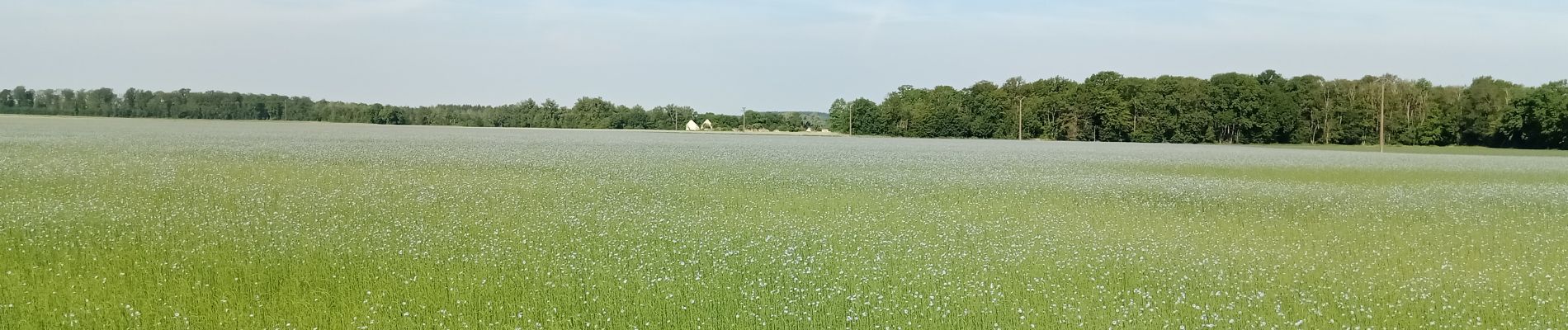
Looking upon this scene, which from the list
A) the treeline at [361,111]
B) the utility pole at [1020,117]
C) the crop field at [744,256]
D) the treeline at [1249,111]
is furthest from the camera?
the treeline at [361,111]

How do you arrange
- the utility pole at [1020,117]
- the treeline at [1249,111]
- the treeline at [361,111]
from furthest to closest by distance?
the treeline at [361,111], the utility pole at [1020,117], the treeline at [1249,111]

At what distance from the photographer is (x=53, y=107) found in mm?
133750

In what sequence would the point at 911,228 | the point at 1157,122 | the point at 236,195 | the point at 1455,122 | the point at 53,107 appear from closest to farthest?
the point at 911,228, the point at 236,195, the point at 1455,122, the point at 1157,122, the point at 53,107

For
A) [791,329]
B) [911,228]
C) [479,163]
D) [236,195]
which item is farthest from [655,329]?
[479,163]

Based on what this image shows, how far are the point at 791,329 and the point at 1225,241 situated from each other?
322 inches

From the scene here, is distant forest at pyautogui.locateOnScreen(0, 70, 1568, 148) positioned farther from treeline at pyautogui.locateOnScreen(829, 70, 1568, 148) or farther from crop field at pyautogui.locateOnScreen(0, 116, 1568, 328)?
crop field at pyautogui.locateOnScreen(0, 116, 1568, 328)

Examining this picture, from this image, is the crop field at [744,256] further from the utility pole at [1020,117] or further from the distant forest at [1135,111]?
the utility pole at [1020,117]

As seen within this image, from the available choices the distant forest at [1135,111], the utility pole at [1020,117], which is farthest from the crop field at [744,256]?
the utility pole at [1020,117]

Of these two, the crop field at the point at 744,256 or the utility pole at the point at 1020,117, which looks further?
the utility pole at the point at 1020,117

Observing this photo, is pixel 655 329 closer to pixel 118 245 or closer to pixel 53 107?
pixel 118 245

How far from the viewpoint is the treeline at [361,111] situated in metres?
137

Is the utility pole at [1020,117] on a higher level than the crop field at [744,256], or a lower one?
higher

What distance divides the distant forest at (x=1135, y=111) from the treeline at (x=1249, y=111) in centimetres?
13

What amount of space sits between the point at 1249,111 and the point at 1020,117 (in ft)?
80.1
